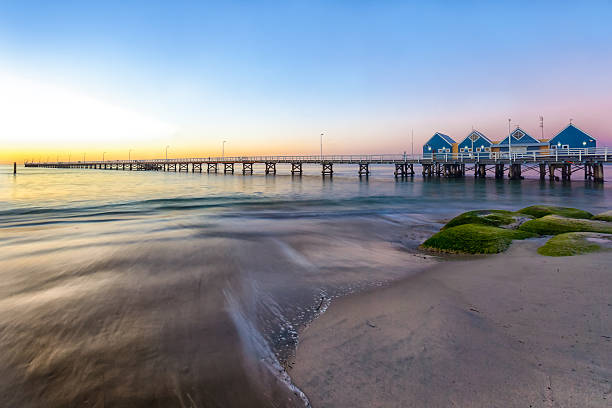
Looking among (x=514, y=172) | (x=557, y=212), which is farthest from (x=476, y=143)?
(x=557, y=212)

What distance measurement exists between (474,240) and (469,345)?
4.32m

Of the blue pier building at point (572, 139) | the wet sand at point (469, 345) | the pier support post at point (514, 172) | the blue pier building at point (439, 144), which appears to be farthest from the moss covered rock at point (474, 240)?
the blue pier building at point (439, 144)

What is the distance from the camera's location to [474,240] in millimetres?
6695

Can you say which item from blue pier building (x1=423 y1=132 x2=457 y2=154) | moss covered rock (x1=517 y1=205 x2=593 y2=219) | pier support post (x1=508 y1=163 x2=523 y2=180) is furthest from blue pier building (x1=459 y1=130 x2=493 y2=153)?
moss covered rock (x1=517 y1=205 x2=593 y2=219)

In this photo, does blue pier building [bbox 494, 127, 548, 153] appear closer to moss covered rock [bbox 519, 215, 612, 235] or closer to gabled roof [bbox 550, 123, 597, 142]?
gabled roof [bbox 550, 123, 597, 142]

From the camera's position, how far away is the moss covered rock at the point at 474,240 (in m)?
6.41

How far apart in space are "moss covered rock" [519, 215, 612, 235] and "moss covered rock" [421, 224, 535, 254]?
59 cm

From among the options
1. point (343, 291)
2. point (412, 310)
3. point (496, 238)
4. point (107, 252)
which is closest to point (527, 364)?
point (412, 310)

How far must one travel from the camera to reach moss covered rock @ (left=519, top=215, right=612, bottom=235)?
24.1ft

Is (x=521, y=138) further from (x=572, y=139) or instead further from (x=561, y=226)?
(x=561, y=226)

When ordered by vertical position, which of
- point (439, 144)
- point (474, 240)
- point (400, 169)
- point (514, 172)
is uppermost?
point (439, 144)

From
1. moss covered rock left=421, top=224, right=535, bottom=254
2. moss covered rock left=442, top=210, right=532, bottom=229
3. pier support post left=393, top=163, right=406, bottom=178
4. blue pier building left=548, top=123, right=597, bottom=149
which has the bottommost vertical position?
moss covered rock left=421, top=224, right=535, bottom=254

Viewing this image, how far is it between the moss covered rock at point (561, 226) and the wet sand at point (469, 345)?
327 cm

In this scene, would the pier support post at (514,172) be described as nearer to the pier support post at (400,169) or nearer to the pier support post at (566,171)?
the pier support post at (566,171)
